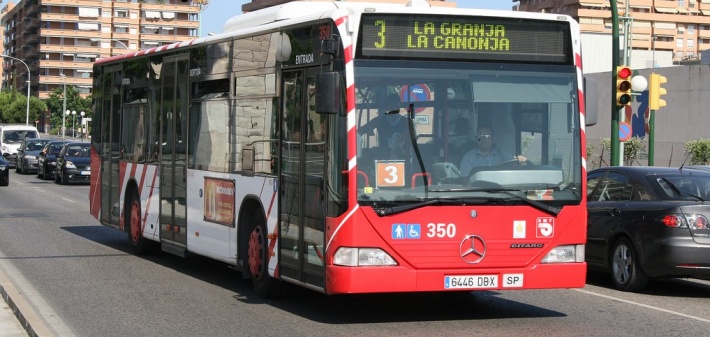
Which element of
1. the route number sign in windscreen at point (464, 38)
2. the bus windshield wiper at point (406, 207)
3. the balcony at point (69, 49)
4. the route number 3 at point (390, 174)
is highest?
the balcony at point (69, 49)

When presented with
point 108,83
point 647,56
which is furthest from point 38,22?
point 108,83

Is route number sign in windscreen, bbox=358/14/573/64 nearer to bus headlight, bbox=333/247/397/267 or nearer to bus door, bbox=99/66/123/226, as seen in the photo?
bus headlight, bbox=333/247/397/267

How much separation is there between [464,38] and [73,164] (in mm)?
34644

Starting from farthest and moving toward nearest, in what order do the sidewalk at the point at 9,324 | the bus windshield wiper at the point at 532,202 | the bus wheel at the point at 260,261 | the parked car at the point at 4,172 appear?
the parked car at the point at 4,172 < the bus wheel at the point at 260,261 < the bus windshield wiper at the point at 532,202 < the sidewalk at the point at 9,324

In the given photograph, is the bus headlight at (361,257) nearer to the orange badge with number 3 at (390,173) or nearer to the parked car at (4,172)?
the orange badge with number 3 at (390,173)

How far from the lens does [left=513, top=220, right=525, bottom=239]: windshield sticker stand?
33.5 feet

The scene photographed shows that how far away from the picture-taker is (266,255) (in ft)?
38.2

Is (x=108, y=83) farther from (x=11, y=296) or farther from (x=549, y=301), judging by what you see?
(x=549, y=301)

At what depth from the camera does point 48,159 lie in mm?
46719

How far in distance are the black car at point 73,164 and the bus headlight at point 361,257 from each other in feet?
113

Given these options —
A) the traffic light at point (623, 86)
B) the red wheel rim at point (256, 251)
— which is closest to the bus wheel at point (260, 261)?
the red wheel rim at point (256, 251)

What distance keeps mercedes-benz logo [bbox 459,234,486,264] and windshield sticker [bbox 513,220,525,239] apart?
306 mm

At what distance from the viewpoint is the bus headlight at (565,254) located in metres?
10.4

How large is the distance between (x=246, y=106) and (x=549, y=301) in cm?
377
